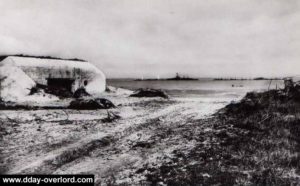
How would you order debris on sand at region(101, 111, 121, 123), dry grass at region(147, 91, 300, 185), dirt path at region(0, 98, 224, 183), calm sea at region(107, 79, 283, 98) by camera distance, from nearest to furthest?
dry grass at region(147, 91, 300, 185) < dirt path at region(0, 98, 224, 183) < debris on sand at region(101, 111, 121, 123) < calm sea at region(107, 79, 283, 98)

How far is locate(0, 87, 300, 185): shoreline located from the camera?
561 centimetres

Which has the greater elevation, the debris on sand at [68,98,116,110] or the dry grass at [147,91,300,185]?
the debris on sand at [68,98,116,110]

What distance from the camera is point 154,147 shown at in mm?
7125

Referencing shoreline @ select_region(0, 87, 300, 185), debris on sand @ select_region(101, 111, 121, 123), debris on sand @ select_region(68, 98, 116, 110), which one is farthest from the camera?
debris on sand @ select_region(68, 98, 116, 110)

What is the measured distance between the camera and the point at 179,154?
6617 mm

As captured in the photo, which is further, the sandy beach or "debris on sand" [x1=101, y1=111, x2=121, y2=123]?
"debris on sand" [x1=101, y1=111, x2=121, y2=123]

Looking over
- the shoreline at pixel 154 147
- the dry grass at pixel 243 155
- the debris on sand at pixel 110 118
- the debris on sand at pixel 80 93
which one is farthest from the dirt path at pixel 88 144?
the debris on sand at pixel 80 93

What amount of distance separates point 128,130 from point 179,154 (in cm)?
242

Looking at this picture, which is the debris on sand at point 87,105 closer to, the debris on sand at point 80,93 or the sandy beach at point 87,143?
the sandy beach at point 87,143

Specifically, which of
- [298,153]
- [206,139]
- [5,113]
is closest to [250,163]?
[298,153]

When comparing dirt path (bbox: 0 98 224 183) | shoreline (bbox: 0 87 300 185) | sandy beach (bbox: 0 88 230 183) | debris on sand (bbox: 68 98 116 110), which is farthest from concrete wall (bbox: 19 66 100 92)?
shoreline (bbox: 0 87 300 185)

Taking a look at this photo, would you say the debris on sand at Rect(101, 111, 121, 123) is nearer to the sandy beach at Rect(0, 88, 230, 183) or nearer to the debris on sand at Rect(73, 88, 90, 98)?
the sandy beach at Rect(0, 88, 230, 183)

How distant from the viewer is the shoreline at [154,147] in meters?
5.61

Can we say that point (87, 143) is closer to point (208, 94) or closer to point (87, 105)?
point (87, 105)
